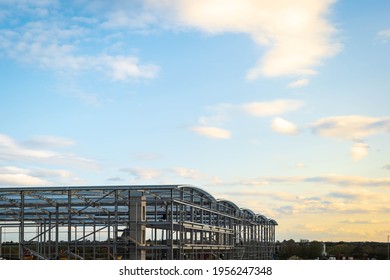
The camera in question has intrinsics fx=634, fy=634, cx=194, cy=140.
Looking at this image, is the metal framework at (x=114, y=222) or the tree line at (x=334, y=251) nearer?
the metal framework at (x=114, y=222)

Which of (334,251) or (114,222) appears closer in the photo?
(114,222)

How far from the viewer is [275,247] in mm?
93375

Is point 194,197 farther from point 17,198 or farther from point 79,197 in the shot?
point 17,198

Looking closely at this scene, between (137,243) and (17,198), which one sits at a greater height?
(17,198)

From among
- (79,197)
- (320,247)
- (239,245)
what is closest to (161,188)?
(79,197)

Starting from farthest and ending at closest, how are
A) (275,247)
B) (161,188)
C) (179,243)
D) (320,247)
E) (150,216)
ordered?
(275,247) < (320,247) < (150,216) < (179,243) < (161,188)

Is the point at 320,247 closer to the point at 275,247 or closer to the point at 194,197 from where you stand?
the point at 275,247

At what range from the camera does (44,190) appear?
38.0m

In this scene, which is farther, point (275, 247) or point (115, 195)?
point (275, 247)

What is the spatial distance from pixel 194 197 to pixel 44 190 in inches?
429

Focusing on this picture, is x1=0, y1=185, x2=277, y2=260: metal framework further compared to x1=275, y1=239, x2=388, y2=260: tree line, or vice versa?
x1=275, y1=239, x2=388, y2=260: tree line

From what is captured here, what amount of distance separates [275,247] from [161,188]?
196 ft
